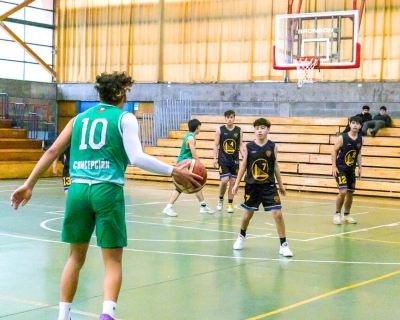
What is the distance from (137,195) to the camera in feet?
56.7

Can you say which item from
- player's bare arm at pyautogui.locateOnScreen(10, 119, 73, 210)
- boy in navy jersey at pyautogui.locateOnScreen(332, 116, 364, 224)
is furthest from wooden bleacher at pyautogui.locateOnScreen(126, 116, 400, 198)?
player's bare arm at pyautogui.locateOnScreen(10, 119, 73, 210)

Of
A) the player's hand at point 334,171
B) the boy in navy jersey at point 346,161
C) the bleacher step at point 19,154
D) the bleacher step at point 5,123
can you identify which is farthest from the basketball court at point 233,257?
the bleacher step at point 5,123

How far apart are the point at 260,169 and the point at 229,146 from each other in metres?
4.91

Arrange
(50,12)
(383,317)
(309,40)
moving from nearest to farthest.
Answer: (383,317), (309,40), (50,12)

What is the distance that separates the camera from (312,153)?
2062 cm

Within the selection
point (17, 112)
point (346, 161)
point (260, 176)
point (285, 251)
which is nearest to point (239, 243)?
point (285, 251)

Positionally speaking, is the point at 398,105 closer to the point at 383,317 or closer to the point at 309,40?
the point at 309,40

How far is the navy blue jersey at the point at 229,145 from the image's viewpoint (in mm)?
13977

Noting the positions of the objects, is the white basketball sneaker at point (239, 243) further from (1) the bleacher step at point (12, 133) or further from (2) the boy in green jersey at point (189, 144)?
(1) the bleacher step at point (12, 133)

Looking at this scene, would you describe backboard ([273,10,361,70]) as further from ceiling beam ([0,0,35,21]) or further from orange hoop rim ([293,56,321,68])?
ceiling beam ([0,0,35,21])

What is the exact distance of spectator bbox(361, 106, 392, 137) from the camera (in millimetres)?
19688

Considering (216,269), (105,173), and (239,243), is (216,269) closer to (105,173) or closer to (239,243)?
(239,243)

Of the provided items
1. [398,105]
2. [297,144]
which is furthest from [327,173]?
[398,105]

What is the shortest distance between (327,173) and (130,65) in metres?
10.4
